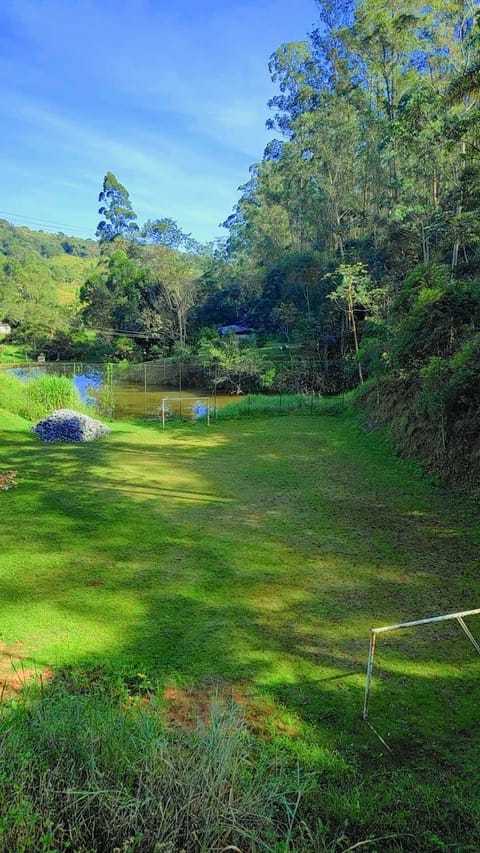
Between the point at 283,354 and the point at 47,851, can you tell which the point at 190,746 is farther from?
the point at 283,354

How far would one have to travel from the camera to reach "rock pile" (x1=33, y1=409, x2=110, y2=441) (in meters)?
12.9

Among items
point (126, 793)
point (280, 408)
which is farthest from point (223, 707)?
point (280, 408)

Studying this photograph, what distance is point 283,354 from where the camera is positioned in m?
26.5

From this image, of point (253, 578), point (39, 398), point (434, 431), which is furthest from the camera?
point (39, 398)

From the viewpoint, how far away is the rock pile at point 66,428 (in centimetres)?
1288

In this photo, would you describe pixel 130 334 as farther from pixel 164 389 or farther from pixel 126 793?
pixel 126 793

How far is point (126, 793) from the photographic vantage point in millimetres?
1922

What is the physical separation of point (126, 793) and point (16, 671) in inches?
78.3

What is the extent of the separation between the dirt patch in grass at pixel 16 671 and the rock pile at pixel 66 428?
9363 millimetres

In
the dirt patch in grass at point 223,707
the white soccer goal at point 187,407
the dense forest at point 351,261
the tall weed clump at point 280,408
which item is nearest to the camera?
the dirt patch in grass at point 223,707

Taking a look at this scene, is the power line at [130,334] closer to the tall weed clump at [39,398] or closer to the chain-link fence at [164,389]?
the chain-link fence at [164,389]

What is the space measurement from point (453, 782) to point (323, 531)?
4171 mm

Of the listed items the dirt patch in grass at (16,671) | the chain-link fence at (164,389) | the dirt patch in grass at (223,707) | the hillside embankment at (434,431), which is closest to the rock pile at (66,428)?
the chain-link fence at (164,389)

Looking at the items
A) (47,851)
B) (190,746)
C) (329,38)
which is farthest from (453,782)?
(329,38)
